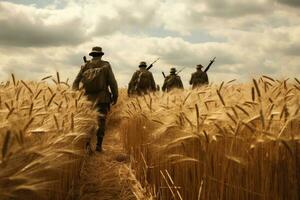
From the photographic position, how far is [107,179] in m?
5.72

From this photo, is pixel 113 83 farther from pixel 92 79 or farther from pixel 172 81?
pixel 172 81

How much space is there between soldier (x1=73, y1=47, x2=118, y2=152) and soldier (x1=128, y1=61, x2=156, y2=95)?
4639mm

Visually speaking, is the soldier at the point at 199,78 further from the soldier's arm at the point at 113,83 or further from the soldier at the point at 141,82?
the soldier's arm at the point at 113,83

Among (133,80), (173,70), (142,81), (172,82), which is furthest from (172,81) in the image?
(142,81)

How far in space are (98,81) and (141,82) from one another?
5.09 m

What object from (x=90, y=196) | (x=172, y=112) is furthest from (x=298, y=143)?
(x=90, y=196)

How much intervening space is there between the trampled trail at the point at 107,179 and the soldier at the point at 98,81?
871 mm

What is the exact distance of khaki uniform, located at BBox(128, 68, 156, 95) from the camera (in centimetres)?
1273

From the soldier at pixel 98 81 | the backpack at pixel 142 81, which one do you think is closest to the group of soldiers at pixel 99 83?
the soldier at pixel 98 81

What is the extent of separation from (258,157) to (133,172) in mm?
3432

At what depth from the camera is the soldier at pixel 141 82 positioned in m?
12.7

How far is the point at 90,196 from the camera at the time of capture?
500 cm

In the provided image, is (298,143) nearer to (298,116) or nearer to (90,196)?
(298,116)

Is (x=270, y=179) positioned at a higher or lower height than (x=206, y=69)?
lower
